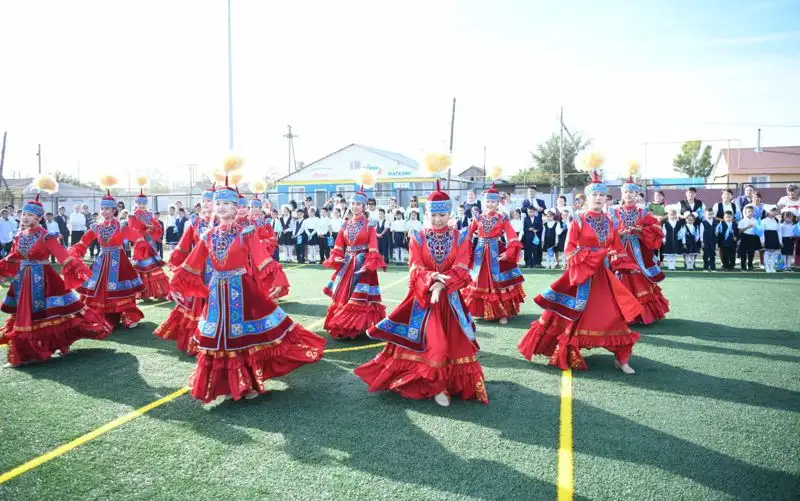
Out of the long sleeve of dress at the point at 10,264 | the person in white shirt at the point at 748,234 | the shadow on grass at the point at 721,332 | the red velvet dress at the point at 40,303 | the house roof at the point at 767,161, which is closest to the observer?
the red velvet dress at the point at 40,303

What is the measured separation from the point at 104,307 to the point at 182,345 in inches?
82.5

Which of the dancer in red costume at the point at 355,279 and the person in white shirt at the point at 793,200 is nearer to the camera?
the dancer in red costume at the point at 355,279

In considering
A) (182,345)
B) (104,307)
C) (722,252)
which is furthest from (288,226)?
(722,252)

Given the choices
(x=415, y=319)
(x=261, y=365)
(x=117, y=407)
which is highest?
(x=415, y=319)

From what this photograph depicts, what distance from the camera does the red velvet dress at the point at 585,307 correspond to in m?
5.52

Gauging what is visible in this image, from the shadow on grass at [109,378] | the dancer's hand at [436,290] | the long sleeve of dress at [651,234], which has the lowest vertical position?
the shadow on grass at [109,378]

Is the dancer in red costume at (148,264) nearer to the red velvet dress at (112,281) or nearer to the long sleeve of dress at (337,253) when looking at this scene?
the red velvet dress at (112,281)

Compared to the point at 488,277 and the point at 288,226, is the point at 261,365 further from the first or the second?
the point at 288,226

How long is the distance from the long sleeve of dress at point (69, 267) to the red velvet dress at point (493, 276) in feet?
17.7

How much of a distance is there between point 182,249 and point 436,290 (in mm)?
3031

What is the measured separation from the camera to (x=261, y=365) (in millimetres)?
4910

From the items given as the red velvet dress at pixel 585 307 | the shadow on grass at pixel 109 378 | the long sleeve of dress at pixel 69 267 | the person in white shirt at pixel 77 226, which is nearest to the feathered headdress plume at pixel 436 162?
the red velvet dress at pixel 585 307

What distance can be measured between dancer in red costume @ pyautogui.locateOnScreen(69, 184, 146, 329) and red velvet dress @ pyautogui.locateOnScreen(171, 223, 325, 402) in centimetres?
377

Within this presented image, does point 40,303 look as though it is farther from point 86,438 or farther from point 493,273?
point 493,273
